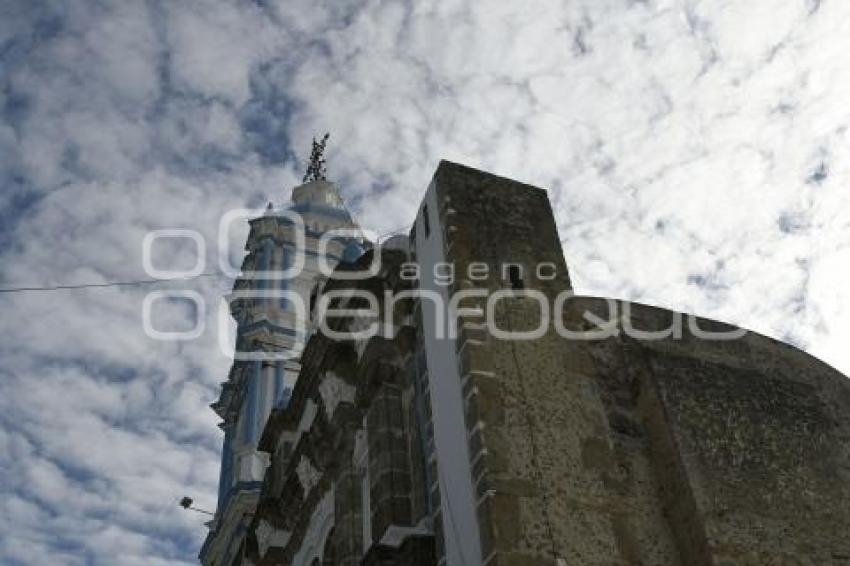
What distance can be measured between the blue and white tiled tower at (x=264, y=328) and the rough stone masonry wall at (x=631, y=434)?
7460 millimetres

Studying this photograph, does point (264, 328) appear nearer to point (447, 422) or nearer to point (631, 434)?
point (447, 422)

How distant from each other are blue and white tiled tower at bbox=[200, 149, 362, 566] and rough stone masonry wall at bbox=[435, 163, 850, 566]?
294 inches

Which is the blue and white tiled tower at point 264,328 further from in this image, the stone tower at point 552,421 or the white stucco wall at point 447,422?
the white stucco wall at point 447,422

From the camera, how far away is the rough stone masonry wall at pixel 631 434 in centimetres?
596

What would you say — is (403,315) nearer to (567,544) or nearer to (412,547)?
(412,547)

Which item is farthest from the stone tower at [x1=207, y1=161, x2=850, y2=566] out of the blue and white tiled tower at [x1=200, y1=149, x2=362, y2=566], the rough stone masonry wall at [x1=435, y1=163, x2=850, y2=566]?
Answer: the blue and white tiled tower at [x1=200, y1=149, x2=362, y2=566]

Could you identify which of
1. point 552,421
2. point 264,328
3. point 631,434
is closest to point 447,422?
point 552,421

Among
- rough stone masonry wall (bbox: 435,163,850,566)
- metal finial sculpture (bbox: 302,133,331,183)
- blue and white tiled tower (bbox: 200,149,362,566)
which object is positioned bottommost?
rough stone masonry wall (bbox: 435,163,850,566)

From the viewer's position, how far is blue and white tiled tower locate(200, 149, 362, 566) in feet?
53.7

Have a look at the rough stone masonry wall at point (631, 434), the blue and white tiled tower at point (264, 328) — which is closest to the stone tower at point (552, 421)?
the rough stone masonry wall at point (631, 434)

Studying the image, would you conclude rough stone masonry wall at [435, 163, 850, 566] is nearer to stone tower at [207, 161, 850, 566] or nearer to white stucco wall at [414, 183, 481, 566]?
stone tower at [207, 161, 850, 566]

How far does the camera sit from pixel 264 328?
18.5 meters

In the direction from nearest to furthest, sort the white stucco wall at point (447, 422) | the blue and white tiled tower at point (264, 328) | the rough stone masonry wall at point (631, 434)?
the rough stone masonry wall at point (631, 434) < the white stucco wall at point (447, 422) < the blue and white tiled tower at point (264, 328)

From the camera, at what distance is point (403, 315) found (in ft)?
28.2
